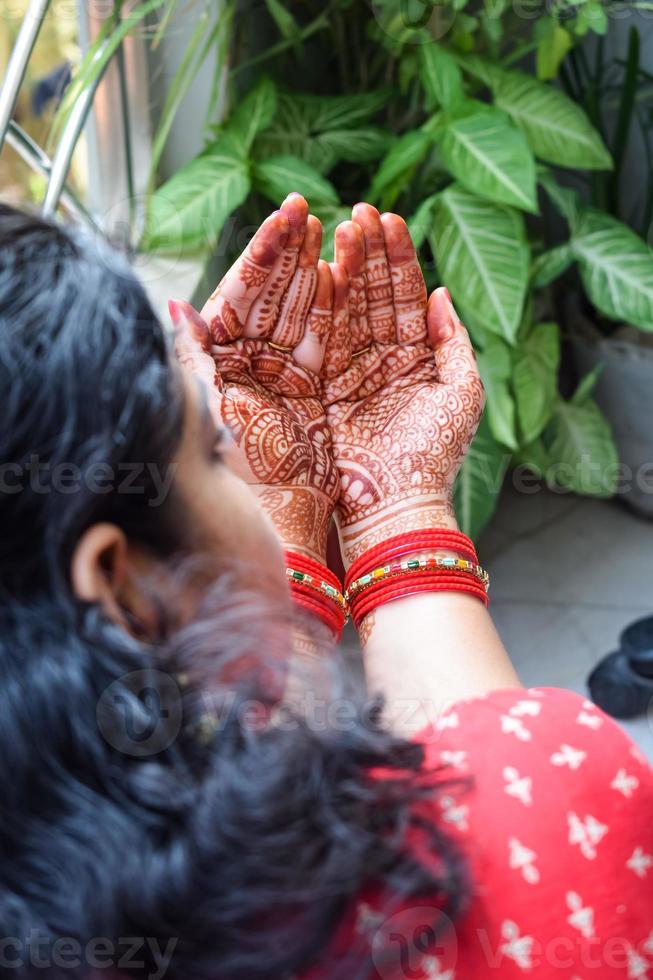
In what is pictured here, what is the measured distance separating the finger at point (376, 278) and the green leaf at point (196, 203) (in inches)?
25.3

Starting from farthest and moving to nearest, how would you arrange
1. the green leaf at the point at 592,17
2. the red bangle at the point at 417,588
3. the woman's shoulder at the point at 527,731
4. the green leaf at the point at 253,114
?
the green leaf at the point at 253,114, the green leaf at the point at 592,17, the red bangle at the point at 417,588, the woman's shoulder at the point at 527,731

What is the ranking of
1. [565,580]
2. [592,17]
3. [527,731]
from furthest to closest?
[565,580]
[592,17]
[527,731]

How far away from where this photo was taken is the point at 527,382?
1557 mm

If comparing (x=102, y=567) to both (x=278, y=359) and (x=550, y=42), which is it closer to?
(x=278, y=359)

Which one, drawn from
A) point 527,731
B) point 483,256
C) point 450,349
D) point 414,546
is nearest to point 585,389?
point 483,256

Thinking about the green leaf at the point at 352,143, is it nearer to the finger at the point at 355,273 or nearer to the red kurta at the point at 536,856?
the finger at the point at 355,273

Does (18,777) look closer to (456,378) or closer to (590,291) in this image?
(456,378)

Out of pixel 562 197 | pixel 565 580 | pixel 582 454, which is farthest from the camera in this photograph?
pixel 565 580

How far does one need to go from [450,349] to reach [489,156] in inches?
27.4

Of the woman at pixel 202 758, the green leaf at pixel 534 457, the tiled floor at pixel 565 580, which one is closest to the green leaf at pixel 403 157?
the green leaf at pixel 534 457

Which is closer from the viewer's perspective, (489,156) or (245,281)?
(245,281)

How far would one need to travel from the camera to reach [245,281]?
71 cm

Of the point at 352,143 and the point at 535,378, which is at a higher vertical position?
the point at 352,143

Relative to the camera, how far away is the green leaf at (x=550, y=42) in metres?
1.46
